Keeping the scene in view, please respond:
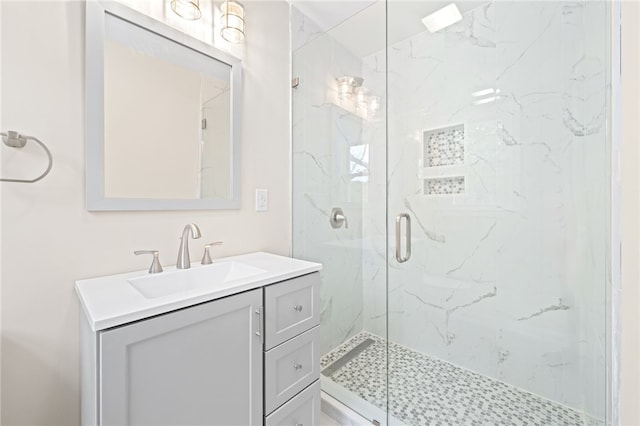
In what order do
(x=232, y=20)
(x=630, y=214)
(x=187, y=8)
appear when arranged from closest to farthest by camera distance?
(x=630, y=214)
(x=187, y=8)
(x=232, y=20)

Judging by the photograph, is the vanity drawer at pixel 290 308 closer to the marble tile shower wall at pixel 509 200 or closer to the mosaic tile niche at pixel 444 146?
the marble tile shower wall at pixel 509 200

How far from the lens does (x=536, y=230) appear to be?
1571mm

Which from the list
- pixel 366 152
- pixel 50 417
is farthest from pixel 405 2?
pixel 50 417

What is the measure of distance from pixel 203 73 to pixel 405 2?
53.4 inches

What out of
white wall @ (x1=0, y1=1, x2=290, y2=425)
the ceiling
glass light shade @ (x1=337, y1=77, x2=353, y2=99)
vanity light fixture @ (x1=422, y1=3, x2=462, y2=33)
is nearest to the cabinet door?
white wall @ (x1=0, y1=1, x2=290, y2=425)

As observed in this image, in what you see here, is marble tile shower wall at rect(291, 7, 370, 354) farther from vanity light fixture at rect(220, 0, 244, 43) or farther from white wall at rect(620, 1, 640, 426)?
white wall at rect(620, 1, 640, 426)

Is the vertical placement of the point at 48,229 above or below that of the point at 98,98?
below

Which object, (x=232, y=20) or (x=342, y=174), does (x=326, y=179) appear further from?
(x=232, y=20)

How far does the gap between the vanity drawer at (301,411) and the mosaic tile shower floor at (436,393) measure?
0.42 metres

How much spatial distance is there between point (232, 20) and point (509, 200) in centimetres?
183

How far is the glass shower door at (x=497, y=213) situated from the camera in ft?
4.41

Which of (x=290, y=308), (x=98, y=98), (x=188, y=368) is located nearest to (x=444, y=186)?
(x=290, y=308)

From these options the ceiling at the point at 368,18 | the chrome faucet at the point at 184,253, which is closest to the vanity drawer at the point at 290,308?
the chrome faucet at the point at 184,253

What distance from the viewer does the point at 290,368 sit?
1.10m
